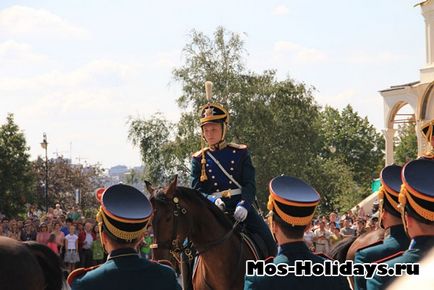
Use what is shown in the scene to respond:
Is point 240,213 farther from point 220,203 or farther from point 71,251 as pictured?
point 71,251

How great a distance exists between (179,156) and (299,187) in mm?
41881

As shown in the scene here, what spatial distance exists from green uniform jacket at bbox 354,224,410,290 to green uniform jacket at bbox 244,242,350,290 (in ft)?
3.93

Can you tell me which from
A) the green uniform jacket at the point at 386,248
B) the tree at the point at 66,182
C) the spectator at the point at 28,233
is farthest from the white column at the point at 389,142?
the green uniform jacket at the point at 386,248

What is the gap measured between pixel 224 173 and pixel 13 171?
3846cm

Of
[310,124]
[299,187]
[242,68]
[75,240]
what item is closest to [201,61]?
[242,68]

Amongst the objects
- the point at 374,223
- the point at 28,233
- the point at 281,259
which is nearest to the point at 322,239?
the point at 28,233

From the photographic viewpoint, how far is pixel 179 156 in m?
47.9

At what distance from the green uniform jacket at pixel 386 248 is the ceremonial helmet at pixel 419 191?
133 centimetres

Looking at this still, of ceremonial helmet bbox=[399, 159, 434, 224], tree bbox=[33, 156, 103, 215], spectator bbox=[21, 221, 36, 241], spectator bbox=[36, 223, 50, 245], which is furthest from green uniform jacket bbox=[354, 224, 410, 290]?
tree bbox=[33, 156, 103, 215]

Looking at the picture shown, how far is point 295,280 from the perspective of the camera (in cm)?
559

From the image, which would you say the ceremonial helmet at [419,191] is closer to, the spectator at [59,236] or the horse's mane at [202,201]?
the horse's mane at [202,201]

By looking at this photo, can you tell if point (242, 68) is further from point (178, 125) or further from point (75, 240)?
point (75, 240)

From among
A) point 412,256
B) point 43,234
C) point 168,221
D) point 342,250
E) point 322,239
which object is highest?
point 412,256

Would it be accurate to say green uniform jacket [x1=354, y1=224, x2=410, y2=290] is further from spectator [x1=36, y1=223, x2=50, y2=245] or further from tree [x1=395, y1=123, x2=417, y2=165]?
tree [x1=395, y1=123, x2=417, y2=165]
